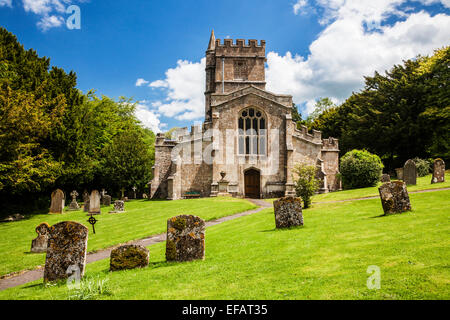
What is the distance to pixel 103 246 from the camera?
10.1 meters

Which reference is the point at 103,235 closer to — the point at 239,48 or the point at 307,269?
the point at 307,269

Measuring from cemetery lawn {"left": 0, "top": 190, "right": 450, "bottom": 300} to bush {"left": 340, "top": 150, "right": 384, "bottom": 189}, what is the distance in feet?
49.6

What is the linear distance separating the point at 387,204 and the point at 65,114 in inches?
959

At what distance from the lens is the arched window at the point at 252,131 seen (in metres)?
26.7

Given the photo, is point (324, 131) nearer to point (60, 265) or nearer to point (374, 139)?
point (374, 139)

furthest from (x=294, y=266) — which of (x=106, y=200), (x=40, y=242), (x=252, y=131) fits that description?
(x=106, y=200)

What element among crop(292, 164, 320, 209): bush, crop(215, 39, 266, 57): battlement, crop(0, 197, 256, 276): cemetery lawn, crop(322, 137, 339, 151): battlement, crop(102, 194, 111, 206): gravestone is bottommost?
crop(0, 197, 256, 276): cemetery lawn

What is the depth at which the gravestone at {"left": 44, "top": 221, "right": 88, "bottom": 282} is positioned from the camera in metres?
6.14

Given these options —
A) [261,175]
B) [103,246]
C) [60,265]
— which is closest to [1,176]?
[103,246]

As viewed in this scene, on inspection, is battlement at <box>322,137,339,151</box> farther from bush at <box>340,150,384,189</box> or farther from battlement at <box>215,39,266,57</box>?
battlement at <box>215,39,266,57</box>

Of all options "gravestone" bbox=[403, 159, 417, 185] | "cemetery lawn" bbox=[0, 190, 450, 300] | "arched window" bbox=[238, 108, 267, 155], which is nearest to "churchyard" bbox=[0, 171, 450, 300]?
"cemetery lawn" bbox=[0, 190, 450, 300]

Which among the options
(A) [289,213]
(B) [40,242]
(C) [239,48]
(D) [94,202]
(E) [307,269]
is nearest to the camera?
(E) [307,269]

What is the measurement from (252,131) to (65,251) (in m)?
22.1

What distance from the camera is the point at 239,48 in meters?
35.1
